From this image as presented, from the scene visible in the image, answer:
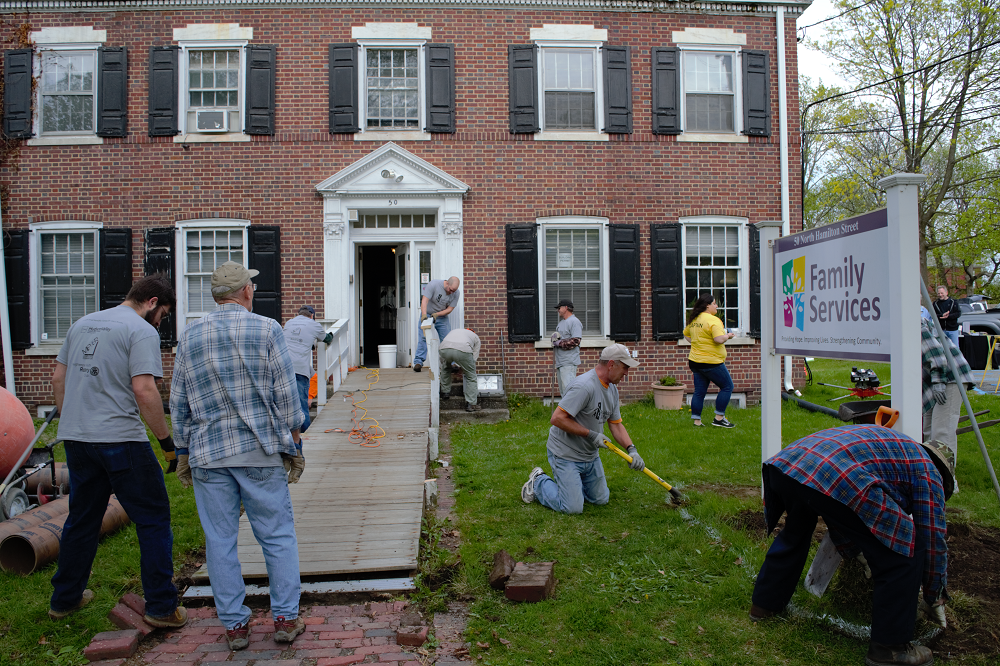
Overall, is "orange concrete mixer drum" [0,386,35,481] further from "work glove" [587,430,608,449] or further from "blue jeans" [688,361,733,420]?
"blue jeans" [688,361,733,420]

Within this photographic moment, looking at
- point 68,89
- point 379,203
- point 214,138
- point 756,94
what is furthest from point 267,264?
point 756,94

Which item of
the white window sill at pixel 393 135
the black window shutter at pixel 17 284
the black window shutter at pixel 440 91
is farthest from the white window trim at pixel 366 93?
Result: the black window shutter at pixel 17 284

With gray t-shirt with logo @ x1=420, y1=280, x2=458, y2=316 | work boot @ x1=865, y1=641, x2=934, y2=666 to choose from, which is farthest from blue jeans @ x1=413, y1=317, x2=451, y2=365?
work boot @ x1=865, y1=641, x2=934, y2=666

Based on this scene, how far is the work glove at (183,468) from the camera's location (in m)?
3.98

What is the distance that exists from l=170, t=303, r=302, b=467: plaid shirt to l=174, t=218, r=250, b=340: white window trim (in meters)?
8.58

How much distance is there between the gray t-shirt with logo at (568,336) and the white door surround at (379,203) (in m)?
1.86

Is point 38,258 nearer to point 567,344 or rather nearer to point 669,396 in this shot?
point 567,344

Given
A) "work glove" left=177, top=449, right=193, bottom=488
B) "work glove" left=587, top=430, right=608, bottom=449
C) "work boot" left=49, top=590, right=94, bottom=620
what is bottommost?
"work boot" left=49, top=590, right=94, bottom=620

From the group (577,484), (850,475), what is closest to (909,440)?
(850,475)

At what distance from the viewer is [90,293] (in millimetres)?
12102

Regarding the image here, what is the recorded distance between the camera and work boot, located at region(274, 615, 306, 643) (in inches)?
151

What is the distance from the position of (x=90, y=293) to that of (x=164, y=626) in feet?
32.5

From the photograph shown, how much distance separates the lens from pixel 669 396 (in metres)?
11.4

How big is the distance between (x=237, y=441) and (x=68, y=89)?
11441mm
